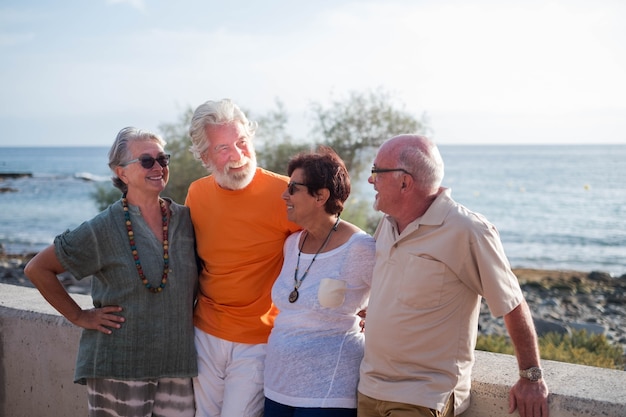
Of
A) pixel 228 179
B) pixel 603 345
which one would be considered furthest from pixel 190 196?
pixel 603 345

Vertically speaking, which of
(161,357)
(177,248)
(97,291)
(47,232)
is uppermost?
(177,248)

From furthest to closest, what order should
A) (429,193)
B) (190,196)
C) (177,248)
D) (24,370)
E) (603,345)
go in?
1. (603,345)
2. (24,370)
3. (190,196)
4. (177,248)
5. (429,193)

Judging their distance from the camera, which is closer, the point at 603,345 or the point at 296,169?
the point at 296,169

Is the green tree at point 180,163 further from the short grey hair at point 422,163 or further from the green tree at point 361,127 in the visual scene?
the short grey hair at point 422,163

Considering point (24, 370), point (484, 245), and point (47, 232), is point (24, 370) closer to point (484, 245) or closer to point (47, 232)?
point (484, 245)

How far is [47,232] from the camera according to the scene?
30625mm

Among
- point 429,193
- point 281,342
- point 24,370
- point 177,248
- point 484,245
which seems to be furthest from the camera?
point 24,370

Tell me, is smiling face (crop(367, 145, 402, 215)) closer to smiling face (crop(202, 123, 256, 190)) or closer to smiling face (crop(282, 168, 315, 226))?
smiling face (crop(282, 168, 315, 226))

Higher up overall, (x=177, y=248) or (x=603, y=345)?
(x=177, y=248)

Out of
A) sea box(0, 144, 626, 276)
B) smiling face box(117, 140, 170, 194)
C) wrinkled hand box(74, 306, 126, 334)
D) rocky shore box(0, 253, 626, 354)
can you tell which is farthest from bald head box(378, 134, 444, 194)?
sea box(0, 144, 626, 276)

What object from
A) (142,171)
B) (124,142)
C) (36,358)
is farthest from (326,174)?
(36,358)

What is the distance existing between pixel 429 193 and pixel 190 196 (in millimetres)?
1338

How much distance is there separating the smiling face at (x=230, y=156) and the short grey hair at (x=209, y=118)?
0.02 metres

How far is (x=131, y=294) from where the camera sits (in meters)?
3.21
